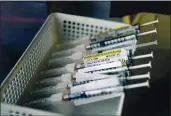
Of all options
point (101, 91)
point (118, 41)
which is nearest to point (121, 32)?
point (118, 41)

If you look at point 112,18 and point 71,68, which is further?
point 112,18

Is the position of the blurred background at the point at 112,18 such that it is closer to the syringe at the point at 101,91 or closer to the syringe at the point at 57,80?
the syringe at the point at 57,80

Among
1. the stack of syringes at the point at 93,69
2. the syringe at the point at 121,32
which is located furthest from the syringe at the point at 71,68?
the syringe at the point at 121,32

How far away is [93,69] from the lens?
2.38ft

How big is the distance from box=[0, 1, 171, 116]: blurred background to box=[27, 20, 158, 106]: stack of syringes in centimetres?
13

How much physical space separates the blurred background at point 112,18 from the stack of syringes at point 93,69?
0.43 ft

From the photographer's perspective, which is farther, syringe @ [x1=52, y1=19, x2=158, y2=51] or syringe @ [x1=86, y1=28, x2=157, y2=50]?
syringe @ [x1=52, y1=19, x2=158, y2=51]

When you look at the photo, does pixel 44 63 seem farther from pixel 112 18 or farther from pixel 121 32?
pixel 112 18

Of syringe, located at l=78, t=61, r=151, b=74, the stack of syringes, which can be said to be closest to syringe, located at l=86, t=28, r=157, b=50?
the stack of syringes

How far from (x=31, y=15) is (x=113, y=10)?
1.07 feet

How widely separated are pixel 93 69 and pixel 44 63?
227 mm

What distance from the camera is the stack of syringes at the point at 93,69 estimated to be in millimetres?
637

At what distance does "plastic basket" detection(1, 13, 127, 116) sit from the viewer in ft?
2.12

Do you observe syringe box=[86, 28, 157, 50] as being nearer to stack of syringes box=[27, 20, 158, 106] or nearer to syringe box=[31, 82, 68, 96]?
stack of syringes box=[27, 20, 158, 106]
